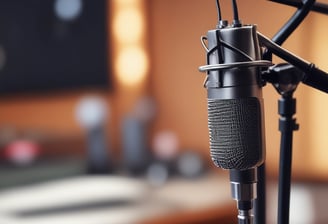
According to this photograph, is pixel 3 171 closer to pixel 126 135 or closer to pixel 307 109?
pixel 126 135

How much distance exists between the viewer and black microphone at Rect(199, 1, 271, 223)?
519 millimetres

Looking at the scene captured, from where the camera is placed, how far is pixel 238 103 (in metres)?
0.53

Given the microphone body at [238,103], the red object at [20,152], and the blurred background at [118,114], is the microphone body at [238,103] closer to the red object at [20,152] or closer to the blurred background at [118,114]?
the blurred background at [118,114]

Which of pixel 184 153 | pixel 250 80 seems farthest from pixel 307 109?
pixel 250 80

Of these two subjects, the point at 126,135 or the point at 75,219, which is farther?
the point at 126,135

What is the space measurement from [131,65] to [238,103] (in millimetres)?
2349

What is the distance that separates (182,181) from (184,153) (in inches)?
14.4

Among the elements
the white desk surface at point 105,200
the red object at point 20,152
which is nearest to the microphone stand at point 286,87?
the white desk surface at point 105,200

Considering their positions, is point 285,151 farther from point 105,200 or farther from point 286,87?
point 105,200

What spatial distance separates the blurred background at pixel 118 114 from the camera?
1.87 meters

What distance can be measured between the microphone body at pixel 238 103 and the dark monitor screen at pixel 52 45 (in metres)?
2.05

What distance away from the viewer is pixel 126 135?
2.46 metres

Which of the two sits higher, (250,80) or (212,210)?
(250,80)

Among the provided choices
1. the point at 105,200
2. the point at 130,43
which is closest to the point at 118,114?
the point at 130,43
